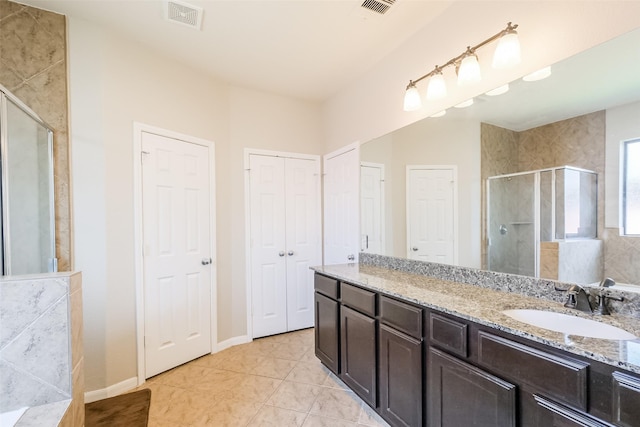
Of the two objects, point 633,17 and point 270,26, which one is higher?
point 270,26

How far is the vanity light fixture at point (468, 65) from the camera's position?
1.53m

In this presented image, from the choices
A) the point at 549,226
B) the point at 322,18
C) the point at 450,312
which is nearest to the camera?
the point at 450,312

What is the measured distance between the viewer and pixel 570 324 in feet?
4.11

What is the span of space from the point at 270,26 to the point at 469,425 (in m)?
2.72

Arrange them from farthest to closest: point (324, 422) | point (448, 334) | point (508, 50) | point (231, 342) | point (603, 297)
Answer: point (231, 342)
point (324, 422)
point (508, 50)
point (448, 334)
point (603, 297)

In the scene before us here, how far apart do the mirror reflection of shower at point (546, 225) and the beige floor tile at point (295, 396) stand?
155 cm

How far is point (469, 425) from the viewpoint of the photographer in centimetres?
128

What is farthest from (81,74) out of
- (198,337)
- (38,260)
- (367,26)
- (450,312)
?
(450,312)

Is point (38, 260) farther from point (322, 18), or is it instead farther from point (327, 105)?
point (327, 105)

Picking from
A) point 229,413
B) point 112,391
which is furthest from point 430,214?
point 112,391

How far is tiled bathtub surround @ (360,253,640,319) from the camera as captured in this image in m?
1.22

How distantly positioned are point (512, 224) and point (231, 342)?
2.79 m

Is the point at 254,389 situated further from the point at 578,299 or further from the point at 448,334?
the point at 578,299

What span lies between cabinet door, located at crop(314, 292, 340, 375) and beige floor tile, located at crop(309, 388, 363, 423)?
0.15m
